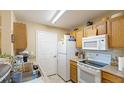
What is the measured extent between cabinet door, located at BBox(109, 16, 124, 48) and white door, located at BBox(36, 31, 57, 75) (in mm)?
2210

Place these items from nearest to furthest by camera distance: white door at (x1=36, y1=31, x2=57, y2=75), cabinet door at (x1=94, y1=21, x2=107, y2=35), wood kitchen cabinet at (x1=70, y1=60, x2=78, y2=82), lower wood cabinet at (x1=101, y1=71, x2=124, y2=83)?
lower wood cabinet at (x1=101, y1=71, x2=124, y2=83)
cabinet door at (x1=94, y1=21, x2=107, y2=35)
wood kitchen cabinet at (x1=70, y1=60, x2=78, y2=82)
white door at (x1=36, y1=31, x2=57, y2=75)

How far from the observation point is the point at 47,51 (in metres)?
3.81

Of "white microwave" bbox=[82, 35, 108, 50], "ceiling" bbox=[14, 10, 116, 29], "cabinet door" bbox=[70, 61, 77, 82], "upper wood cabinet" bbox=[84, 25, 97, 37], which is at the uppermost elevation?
"ceiling" bbox=[14, 10, 116, 29]

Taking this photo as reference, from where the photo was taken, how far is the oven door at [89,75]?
2.02 metres

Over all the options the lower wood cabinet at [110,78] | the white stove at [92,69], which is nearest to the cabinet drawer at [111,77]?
the lower wood cabinet at [110,78]

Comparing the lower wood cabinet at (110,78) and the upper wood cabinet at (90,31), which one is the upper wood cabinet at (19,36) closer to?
the upper wood cabinet at (90,31)

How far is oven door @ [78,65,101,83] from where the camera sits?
6.62ft

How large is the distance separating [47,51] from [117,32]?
245cm

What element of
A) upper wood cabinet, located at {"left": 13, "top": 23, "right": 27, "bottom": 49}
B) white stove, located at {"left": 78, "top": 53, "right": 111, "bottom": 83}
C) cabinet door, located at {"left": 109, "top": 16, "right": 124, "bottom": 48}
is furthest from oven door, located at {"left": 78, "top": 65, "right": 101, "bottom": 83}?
upper wood cabinet, located at {"left": 13, "top": 23, "right": 27, "bottom": 49}

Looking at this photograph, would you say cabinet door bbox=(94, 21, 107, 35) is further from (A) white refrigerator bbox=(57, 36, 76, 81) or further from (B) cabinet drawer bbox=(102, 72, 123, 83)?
(A) white refrigerator bbox=(57, 36, 76, 81)

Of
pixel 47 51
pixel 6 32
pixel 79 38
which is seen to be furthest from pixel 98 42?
pixel 47 51

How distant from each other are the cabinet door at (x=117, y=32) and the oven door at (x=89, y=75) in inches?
23.6
